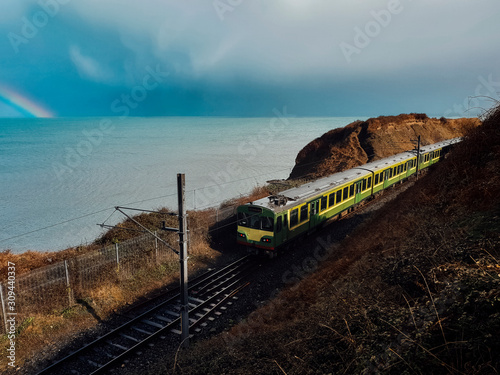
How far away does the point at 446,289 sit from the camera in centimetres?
558

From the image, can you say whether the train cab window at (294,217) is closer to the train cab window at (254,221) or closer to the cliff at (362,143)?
the train cab window at (254,221)

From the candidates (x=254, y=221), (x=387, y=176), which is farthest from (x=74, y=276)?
(x=387, y=176)

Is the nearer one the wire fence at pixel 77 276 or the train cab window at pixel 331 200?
the wire fence at pixel 77 276

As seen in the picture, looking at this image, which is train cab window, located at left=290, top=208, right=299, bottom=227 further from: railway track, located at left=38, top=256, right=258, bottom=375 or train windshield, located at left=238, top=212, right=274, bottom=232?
railway track, located at left=38, top=256, right=258, bottom=375

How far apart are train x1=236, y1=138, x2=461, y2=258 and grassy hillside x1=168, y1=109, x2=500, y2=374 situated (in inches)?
156

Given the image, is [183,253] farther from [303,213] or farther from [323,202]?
[323,202]

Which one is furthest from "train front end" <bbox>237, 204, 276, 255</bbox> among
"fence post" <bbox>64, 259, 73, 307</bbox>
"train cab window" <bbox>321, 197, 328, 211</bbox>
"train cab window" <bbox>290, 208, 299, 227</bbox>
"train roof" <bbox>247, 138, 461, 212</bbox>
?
"fence post" <bbox>64, 259, 73, 307</bbox>

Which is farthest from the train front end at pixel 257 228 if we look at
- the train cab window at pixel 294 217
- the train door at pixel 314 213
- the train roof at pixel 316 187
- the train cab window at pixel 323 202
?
the train cab window at pixel 323 202

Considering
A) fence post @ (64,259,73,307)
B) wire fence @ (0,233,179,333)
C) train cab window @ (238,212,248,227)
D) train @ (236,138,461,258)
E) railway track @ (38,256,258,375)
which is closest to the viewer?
railway track @ (38,256,258,375)

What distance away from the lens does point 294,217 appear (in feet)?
57.5

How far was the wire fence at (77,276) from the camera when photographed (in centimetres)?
1178

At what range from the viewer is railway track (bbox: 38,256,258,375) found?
9.89m

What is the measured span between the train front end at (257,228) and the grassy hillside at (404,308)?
3.91 metres

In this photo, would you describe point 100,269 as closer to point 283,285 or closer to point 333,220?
point 283,285
